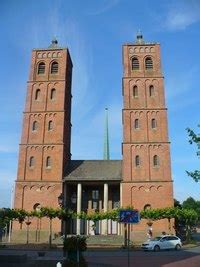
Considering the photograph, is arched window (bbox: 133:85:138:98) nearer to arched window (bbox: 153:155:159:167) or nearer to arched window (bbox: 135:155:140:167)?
arched window (bbox: 135:155:140:167)

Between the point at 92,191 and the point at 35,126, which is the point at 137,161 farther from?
the point at 35,126

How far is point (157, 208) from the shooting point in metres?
48.1

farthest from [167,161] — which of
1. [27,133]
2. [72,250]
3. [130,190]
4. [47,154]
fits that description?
[72,250]

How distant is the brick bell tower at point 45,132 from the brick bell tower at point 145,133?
898cm

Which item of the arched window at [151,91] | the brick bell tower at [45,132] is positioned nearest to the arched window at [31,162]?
the brick bell tower at [45,132]

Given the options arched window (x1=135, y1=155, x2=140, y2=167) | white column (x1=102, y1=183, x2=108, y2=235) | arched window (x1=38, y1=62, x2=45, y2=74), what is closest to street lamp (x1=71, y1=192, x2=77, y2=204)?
white column (x1=102, y1=183, x2=108, y2=235)

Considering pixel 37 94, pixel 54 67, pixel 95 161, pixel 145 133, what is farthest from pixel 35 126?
pixel 145 133

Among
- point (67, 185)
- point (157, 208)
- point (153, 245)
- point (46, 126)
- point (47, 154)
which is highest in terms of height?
point (46, 126)

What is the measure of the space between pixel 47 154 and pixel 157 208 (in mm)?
16781

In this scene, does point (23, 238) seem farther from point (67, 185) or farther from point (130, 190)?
point (130, 190)

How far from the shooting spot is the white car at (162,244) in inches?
1377

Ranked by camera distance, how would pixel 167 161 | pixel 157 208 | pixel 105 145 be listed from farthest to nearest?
pixel 105 145 < pixel 167 161 < pixel 157 208

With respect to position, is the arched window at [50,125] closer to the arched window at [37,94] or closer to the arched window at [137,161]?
the arched window at [37,94]

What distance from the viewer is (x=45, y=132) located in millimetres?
55125
